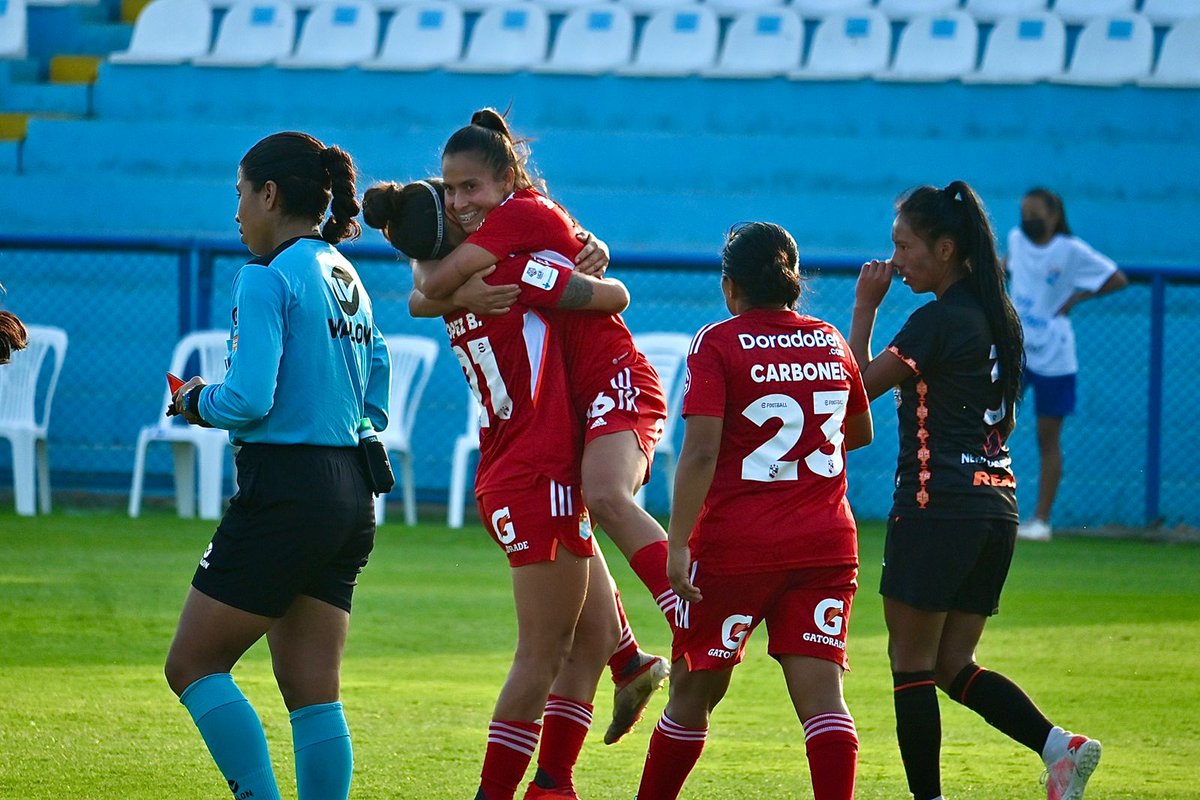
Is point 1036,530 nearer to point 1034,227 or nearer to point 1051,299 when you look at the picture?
point 1051,299

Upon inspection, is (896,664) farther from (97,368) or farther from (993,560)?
(97,368)

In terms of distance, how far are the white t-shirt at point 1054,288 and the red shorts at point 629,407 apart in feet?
23.1

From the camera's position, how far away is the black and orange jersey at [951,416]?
4.44 m

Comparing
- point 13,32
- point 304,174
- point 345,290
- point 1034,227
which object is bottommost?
point 345,290

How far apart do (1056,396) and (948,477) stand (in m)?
6.78

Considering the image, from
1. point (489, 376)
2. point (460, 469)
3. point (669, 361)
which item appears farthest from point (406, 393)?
point (489, 376)

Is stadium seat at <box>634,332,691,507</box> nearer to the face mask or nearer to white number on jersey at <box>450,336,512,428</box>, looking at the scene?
the face mask

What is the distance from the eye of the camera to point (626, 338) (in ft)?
14.4

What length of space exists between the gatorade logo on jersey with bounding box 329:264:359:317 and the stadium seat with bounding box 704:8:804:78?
10.4m

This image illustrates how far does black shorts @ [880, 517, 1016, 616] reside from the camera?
4387 millimetres

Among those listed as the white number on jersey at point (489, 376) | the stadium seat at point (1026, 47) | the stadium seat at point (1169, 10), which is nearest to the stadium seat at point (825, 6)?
the stadium seat at point (1026, 47)

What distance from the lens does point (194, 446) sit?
11453 mm

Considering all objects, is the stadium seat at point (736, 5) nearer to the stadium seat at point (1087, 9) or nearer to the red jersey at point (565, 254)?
the stadium seat at point (1087, 9)

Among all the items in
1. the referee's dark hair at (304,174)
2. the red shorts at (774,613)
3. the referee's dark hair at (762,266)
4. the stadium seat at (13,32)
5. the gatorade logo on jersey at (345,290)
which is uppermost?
the stadium seat at (13,32)
